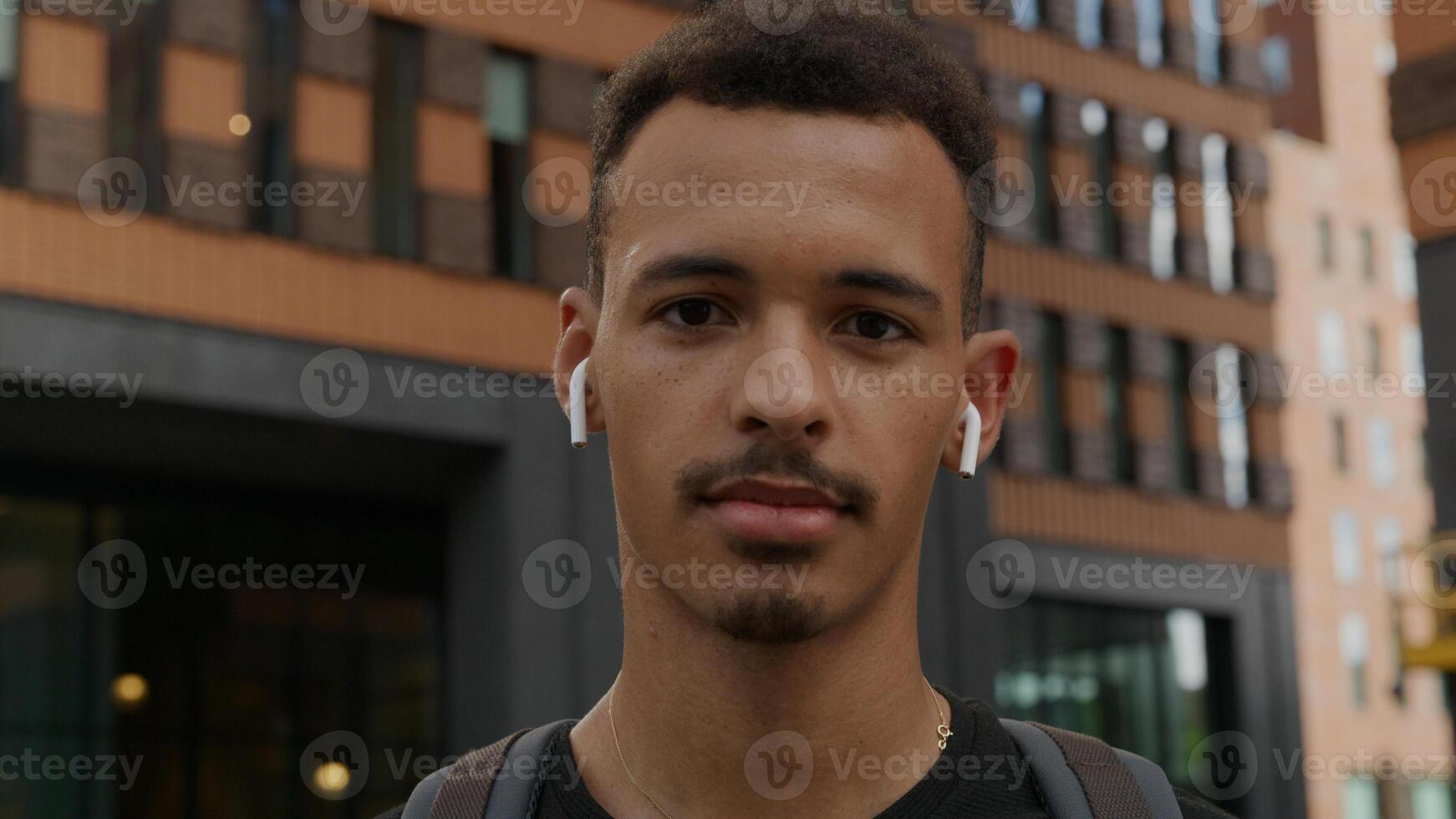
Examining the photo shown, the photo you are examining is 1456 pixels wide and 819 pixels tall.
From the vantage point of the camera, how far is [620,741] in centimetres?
281

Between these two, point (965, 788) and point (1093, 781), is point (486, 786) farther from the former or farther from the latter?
point (1093, 781)

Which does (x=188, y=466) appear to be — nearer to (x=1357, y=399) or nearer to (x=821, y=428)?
(x=821, y=428)

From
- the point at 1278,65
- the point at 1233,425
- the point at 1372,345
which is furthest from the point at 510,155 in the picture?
the point at 1372,345

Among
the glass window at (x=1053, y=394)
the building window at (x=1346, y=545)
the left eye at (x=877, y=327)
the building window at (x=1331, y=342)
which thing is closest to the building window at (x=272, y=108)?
the glass window at (x=1053, y=394)

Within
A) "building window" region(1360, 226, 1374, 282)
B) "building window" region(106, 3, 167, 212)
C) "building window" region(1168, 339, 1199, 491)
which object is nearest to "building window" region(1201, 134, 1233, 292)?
"building window" region(1168, 339, 1199, 491)

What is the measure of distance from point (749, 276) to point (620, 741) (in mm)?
770

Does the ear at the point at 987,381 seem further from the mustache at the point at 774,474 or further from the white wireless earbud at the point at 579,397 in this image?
the white wireless earbud at the point at 579,397

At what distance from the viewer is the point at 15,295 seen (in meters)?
16.0

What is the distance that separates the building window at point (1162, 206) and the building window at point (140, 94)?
1751 cm

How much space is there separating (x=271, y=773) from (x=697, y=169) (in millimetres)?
17639

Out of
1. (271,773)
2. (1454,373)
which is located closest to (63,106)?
(271,773)

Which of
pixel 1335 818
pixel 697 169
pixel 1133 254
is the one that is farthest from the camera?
pixel 1335 818

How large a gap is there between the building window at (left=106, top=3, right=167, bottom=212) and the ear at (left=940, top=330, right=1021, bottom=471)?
50.5ft

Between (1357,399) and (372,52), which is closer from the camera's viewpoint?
(372,52)
